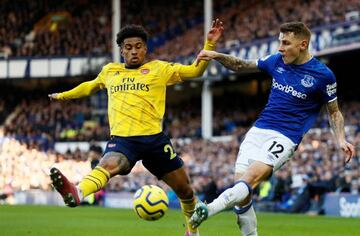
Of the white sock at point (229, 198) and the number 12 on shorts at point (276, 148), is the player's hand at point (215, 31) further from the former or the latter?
the white sock at point (229, 198)

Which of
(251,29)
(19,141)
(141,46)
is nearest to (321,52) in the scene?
(251,29)

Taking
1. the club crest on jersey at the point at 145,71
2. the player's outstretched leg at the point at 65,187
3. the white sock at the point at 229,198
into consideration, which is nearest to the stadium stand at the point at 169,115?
the club crest on jersey at the point at 145,71

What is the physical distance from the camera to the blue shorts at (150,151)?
1047 cm

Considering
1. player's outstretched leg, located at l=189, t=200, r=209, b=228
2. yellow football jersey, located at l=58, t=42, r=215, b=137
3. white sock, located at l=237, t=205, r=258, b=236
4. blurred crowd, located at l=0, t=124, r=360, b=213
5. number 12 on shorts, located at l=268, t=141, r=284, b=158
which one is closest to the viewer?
player's outstretched leg, located at l=189, t=200, r=209, b=228

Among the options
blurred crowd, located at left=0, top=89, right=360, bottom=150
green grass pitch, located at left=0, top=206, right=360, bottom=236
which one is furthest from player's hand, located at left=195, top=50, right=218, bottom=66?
blurred crowd, located at left=0, top=89, right=360, bottom=150

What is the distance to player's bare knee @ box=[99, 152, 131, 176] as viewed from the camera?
1019cm

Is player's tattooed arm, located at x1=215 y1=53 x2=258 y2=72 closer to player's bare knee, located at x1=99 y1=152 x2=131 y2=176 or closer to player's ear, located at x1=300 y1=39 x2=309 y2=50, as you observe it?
player's ear, located at x1=300 y1=39 x2=309 y2=50

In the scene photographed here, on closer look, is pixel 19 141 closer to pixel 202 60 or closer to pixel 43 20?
pixel 43 20

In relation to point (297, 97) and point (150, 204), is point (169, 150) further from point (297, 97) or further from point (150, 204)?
point (297, 97)

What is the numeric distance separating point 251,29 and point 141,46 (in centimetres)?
2886

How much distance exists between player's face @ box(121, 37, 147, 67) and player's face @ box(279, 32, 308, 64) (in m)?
1.72

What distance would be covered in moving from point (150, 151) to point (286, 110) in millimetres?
1713

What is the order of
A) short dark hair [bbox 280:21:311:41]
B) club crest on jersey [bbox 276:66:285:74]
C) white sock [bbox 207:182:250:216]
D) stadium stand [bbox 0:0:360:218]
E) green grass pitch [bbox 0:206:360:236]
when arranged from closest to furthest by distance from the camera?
white sock [bbox 207:182:250:216], short dark hair [bbox 280:21:311:41], club crest on jersey [bbox 276:66:285:74], green grass pitch [bbox 0:206:360:236], stadium stand [bbox 0:0:360:218]

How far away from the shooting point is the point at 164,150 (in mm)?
10695
